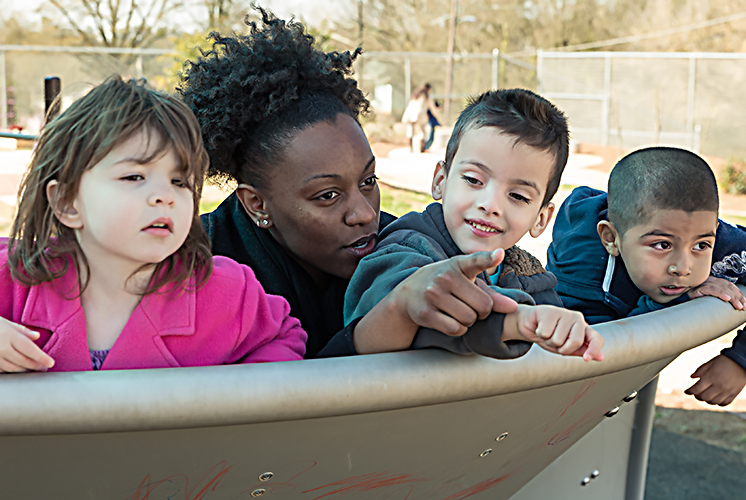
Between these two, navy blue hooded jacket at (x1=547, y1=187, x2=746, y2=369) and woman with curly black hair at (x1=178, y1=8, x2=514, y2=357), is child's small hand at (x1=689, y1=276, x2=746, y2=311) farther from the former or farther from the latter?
woman with curly black hair at (x1=178, y1=8, x2=514, y2=357)

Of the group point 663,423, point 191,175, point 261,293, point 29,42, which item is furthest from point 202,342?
point 29,42

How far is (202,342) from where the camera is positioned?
1161mm

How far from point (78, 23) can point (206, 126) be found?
21.2 meters

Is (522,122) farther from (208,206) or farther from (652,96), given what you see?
(652,96)

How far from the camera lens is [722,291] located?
156 centimetres

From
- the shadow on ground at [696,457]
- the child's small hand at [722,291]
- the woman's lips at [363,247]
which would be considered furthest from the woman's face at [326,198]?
the shadow on ground at [696,457]

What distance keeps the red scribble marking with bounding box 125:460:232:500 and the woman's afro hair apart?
2.47ft

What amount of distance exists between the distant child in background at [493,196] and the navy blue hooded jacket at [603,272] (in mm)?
329

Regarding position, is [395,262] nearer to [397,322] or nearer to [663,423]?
[397,322]

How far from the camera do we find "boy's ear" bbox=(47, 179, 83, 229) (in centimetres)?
108

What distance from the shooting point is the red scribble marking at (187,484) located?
3.17 ft

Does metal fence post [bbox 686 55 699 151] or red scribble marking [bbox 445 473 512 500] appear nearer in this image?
red scribble marking [bbox 445 473 512 500]

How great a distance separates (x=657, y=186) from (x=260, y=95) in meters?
0.92

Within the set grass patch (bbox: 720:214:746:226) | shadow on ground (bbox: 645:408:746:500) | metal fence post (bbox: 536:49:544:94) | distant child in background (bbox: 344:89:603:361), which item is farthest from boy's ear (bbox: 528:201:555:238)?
metal fence post (bbox: 536:49:544:94)
